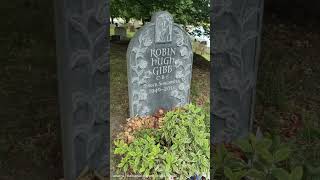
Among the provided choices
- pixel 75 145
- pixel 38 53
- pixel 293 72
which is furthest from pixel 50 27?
pixel 293 72

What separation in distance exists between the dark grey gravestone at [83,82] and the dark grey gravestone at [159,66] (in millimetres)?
1222

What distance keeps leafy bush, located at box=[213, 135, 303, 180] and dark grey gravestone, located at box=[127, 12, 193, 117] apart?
272cm

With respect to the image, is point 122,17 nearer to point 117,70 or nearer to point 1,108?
point 117,70

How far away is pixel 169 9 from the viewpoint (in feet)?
11.0

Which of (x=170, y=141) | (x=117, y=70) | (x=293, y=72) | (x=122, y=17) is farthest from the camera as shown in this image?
(x=293, y=72)

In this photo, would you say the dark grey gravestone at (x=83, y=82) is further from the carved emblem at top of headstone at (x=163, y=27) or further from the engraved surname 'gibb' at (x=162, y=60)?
the engraved surname 'gibb' at (x=162, y=60)

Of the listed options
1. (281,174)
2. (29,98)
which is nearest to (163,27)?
(29,98)

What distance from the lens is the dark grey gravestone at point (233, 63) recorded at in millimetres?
2514

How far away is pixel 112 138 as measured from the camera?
3258 millimetres

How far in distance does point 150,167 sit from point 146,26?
121 centimetres

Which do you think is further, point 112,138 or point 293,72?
point 293,72

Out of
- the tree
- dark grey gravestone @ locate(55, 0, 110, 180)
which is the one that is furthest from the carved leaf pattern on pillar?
the tree

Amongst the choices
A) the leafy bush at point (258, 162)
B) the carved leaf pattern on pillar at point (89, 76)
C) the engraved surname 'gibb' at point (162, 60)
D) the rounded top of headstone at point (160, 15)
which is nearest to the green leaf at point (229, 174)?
the leafy bush at point (258, 162)

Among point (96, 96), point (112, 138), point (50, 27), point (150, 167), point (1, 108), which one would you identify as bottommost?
point (150, 167)
